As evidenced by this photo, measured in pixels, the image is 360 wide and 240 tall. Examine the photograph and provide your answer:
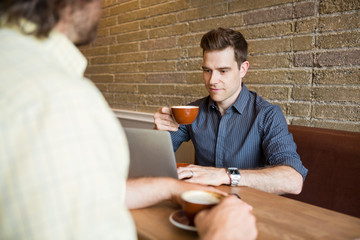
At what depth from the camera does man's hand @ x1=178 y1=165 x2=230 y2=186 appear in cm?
121

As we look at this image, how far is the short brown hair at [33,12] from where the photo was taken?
0.57 m

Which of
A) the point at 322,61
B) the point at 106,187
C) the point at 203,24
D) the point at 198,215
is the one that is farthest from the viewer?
the point at 203,24

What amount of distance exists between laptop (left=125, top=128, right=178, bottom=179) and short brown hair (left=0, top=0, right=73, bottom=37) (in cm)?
54

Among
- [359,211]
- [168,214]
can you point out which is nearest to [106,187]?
[168,214]

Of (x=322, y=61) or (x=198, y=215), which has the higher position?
(x=322, y=61)

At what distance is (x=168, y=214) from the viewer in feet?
3.04

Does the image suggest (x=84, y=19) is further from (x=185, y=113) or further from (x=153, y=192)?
(x=185, y=113)

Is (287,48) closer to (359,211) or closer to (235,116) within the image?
(235,116)

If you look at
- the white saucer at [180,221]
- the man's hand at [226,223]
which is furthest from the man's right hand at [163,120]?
the man's hand at [226,223]

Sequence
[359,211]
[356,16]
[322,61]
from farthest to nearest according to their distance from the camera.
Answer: [322,61] < [356,16] < [359,211]

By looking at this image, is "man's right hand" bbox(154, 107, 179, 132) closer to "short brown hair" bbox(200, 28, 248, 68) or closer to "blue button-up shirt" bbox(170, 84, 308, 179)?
"blue button-up shirt" bbox(170, 84, 308, 179)

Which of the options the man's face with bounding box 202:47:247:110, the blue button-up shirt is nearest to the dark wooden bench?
the blue button-up shirt

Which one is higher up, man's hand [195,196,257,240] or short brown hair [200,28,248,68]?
short brown hair [200,28,248,68]

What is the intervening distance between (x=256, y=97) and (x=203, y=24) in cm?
85
